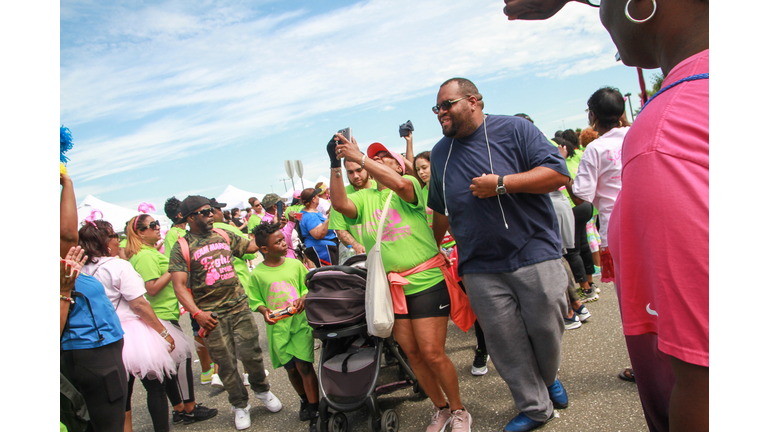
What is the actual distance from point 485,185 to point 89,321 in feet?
8.65

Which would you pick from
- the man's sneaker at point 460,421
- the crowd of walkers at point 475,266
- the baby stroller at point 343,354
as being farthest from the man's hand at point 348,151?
the man's sneaker at point 460,421

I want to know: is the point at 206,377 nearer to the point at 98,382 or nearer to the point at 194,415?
the point at 194,415

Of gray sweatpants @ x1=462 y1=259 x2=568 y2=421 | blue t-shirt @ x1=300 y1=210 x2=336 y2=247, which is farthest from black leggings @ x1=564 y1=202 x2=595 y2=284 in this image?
blue t-shirt @ x1=300 y1=210 x2=336 y2=247

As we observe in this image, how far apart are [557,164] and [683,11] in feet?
6.24

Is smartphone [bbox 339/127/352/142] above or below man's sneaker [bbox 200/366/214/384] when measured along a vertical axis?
above

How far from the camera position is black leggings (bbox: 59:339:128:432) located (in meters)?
2.71

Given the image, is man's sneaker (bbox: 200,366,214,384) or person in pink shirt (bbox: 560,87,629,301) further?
man's sneaker (bbox: 200,366,214,384)

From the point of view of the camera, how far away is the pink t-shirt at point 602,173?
3.34 metres

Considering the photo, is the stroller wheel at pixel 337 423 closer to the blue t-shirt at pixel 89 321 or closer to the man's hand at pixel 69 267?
the blue t-shirt at pixel 89 321

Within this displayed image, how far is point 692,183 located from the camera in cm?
78

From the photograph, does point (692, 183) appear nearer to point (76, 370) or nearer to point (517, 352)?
point (517, 352)

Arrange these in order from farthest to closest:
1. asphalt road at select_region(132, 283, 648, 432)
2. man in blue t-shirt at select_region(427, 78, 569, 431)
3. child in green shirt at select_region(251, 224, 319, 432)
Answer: child in green shirt at select_region(251, 224, 319, 432), asphalt road at select_region(132, 283, 648, 432), man in blue t-shirt at select_region(427, 78, 569, 431)

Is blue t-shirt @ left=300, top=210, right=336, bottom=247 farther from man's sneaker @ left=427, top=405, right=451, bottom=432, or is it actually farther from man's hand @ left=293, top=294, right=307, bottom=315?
man's sneaker @ left=427, top=405, right=451, bottom=432

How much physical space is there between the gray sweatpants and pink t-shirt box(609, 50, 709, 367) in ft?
6.57
